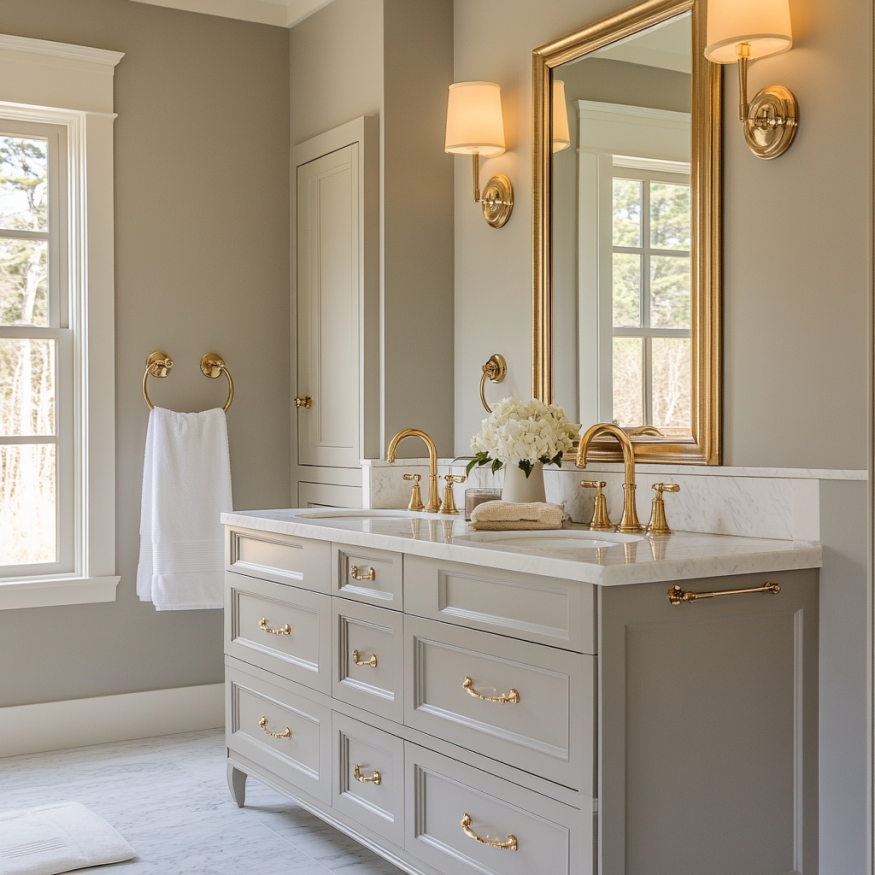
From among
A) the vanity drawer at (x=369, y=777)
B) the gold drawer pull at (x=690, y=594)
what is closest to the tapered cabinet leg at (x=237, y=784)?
the vanity drawer at (x=369, y=777)

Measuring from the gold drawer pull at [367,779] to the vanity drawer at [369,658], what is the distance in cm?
14

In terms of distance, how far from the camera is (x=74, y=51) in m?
3.30

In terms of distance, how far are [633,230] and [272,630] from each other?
1358 millimetres

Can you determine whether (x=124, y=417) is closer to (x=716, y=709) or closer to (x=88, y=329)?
(x=88, y=329)

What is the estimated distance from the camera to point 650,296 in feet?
7.97

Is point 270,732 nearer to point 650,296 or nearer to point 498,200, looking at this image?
point 650,296

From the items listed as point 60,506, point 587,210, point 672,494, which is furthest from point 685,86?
point 60,506

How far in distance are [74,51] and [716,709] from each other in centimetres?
279

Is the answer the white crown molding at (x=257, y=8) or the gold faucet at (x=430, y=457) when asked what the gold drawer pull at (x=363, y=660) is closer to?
the gold faucet at (x=430, y=457)

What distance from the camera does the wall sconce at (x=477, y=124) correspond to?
2.84m

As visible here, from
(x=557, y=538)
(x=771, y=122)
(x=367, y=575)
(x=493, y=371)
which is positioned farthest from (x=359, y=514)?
(x=771, y=122)

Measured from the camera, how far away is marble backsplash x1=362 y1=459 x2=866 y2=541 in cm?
205

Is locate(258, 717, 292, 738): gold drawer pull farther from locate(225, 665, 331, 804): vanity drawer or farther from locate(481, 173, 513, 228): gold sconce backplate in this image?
locate(481, 173, 513, 228): gold sconce backplate

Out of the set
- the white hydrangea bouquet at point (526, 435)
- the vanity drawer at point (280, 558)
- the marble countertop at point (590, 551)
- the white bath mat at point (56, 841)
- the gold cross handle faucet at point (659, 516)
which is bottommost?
the white bath mat at point (56, 841)
